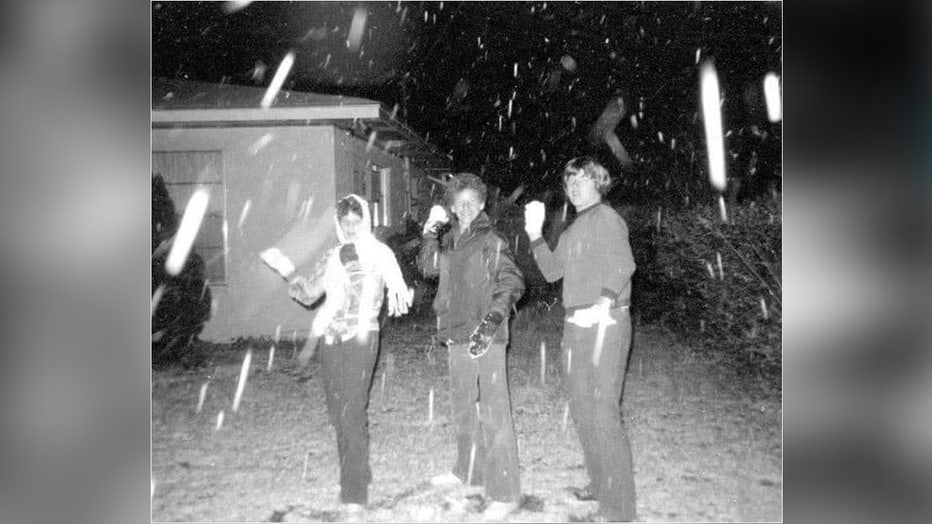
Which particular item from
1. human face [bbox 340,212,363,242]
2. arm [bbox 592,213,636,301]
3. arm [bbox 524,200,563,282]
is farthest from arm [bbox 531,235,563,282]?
human face [bbox 340,212,363,242]

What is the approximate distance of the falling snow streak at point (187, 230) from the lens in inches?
313

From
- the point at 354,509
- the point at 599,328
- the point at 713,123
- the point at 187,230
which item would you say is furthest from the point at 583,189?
the point at 713,123

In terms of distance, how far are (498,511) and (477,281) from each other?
4.03 ft

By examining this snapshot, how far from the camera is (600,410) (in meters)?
3.63

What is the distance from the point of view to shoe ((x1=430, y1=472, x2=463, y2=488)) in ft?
14.4

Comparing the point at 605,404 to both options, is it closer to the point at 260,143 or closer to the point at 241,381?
the point at 241,381

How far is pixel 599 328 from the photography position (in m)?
3.59

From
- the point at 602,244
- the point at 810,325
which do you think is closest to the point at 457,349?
the point at 602,244

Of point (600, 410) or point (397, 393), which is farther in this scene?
point (397, 393)

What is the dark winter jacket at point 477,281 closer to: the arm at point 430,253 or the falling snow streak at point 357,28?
the arm at point 430,253

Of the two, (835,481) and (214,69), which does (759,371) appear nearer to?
(835,481)

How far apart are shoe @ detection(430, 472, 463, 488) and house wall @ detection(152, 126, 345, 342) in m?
5.54

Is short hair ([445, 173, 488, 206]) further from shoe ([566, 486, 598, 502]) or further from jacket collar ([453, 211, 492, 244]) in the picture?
shoe ([566, 486, 598, 502])

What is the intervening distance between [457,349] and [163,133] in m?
6.94
